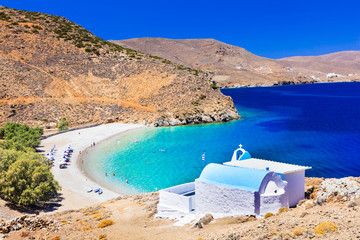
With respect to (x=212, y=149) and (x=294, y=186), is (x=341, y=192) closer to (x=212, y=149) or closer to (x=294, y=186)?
(x=294, y=186)

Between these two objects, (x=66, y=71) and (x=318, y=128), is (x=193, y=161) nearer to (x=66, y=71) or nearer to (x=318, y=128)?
(x=318, y=128)

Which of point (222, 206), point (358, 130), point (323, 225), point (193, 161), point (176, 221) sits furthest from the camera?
point (358, 130)

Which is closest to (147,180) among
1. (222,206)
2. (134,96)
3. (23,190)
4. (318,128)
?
(23,190)

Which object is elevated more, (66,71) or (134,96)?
(66,71)

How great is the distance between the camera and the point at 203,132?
59594mm

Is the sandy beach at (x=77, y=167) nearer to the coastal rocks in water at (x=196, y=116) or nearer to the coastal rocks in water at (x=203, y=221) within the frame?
the coastal rocks in water at (x=196, y=116)

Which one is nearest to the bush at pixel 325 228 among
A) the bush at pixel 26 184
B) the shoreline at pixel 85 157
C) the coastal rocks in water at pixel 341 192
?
the coastal rocks in water at pixel 341 192

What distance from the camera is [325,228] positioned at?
36.4 feet

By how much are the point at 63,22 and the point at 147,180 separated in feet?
275

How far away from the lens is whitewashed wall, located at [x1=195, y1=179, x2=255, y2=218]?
1614 cm

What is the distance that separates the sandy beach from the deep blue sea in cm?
184

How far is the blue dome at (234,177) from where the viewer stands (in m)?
16.3

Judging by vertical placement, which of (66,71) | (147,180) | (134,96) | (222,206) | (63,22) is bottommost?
(147,180)

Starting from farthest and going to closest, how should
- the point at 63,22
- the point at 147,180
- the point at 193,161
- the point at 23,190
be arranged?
the point at 63,22 < the point at 193,161 < the point at 147,180 < the point at 23,190
